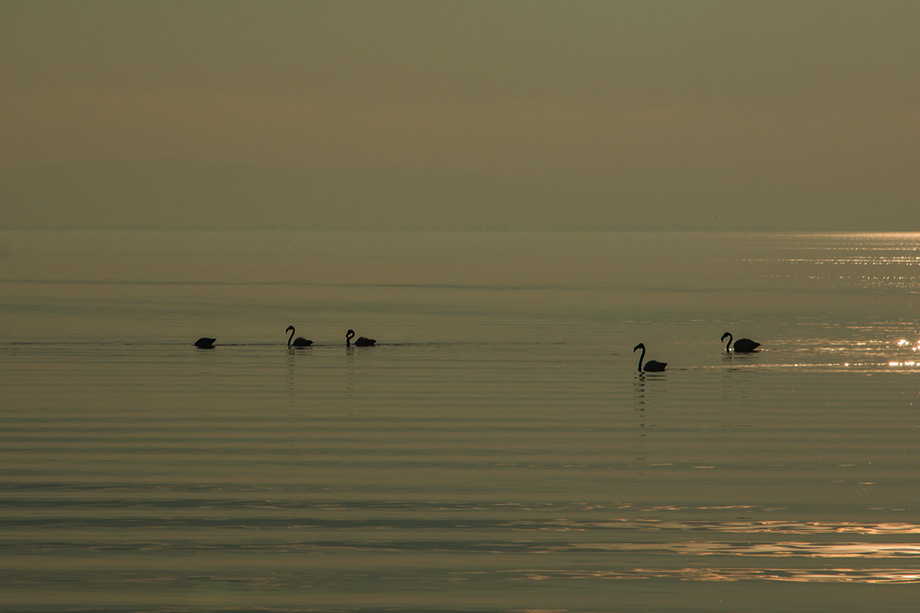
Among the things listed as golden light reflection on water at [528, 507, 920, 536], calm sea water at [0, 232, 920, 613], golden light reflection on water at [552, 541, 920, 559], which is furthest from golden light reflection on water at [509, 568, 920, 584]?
golden light reflection on water at [528, 507, 920, 536]

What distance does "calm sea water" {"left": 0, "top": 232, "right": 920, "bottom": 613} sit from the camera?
614 inches

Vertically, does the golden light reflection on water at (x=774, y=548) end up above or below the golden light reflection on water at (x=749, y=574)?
above

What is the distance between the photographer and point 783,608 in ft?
48.1

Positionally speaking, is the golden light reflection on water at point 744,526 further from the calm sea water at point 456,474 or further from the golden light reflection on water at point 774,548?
the golden light reflection on water at point 774,548

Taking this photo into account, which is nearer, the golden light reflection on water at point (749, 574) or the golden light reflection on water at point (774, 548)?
the golden light reflection on water at point (749, 574)

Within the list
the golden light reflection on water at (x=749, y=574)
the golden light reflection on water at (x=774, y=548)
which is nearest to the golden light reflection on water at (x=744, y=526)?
the golden light reflection on water at (x=774, y=548)

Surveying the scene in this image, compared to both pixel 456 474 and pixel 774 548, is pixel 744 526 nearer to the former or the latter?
pixel 774 548

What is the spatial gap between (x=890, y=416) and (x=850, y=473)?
831 centimetres

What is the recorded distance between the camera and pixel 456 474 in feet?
73.5

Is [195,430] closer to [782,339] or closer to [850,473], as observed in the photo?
[850,473]

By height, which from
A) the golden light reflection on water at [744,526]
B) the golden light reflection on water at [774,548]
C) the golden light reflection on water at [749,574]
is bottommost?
the golden light reflection on water at [749,574]

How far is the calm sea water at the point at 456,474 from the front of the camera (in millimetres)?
15594

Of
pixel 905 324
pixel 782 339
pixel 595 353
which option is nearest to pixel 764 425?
pixel 595 353

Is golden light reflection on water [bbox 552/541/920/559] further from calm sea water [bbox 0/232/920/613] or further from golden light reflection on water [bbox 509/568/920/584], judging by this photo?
golden light reflection on water [bbox 509/568/920/584]
